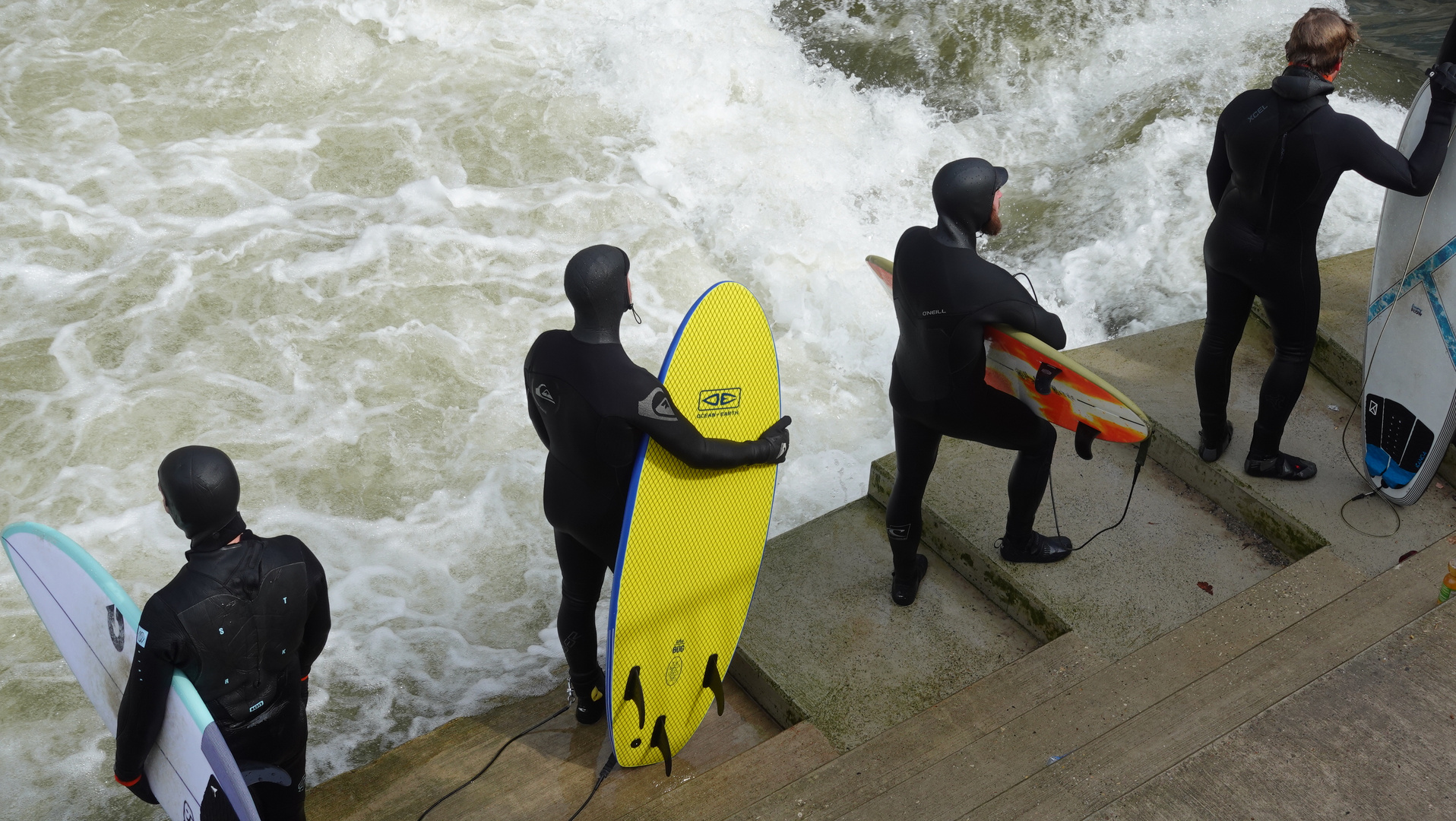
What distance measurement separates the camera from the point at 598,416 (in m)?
2.68

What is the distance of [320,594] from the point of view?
99.5 inches

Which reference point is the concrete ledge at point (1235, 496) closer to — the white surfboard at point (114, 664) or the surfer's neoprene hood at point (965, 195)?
the surfer's neoprene hood at point (965, 195)

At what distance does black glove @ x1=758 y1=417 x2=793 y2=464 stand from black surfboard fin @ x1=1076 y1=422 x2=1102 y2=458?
856 mm

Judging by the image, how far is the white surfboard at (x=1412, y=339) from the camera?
11.9 feet

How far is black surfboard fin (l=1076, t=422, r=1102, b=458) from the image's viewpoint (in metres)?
3.14

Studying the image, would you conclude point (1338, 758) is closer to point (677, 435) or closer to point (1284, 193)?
point (1284, 193)

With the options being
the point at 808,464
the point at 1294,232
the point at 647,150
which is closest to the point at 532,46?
the point at 647,150

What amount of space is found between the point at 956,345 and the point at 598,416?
105 cm

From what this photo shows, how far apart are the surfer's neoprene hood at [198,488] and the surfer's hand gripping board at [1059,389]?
75.1 inches

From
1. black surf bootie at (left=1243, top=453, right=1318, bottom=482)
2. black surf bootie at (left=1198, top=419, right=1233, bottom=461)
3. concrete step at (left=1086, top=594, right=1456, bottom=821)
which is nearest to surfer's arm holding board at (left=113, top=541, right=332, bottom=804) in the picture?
concrete step at (left=1086, top=594, right=1456, bottom=821)

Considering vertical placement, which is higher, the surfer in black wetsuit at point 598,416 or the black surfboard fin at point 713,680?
the surfer in black wetsuit at point 598,416

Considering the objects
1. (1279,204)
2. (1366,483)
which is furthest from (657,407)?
(1366,483)

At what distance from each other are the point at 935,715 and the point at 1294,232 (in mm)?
1940

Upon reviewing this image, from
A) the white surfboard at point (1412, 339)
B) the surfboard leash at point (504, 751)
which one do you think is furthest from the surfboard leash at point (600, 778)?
the white surfboard at point (1412, 339)
